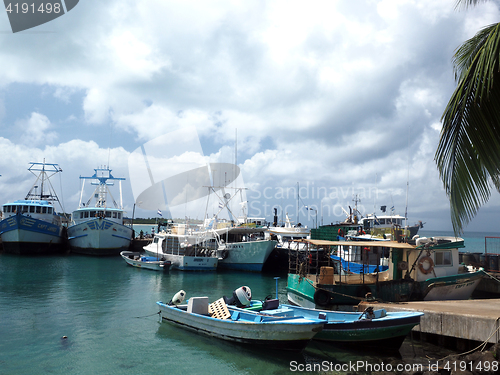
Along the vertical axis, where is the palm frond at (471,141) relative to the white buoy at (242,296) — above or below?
above

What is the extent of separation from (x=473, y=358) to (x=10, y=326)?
648 inches

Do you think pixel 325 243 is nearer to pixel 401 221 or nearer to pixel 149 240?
pixel 401 221

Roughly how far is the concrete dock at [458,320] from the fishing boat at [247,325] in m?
3.60

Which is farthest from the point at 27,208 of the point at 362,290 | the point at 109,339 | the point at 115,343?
the point at 362,290

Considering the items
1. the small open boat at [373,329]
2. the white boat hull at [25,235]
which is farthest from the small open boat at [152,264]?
the small open boat at [373,329]

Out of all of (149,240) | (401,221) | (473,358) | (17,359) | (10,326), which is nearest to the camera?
(473,358)

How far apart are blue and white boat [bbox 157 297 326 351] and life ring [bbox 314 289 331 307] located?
2.32 m

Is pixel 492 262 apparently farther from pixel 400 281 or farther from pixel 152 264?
pixel 152 264

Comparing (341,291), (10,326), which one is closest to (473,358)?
(341,291)

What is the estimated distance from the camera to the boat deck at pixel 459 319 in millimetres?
10391

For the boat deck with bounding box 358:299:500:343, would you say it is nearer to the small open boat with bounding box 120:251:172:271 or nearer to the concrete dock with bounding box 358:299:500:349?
the concrete dock with bounding box 358:299:500:349

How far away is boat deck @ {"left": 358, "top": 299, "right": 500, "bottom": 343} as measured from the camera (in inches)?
409

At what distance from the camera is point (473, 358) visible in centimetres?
879

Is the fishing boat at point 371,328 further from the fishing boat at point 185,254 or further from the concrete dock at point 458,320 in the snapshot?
the fishing boat at point 185,254
